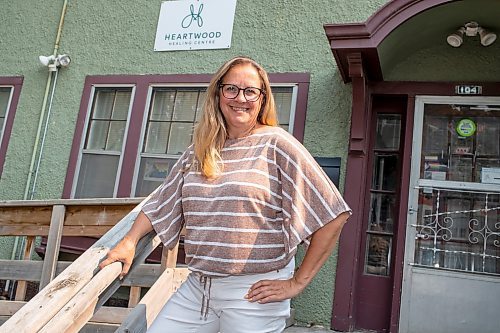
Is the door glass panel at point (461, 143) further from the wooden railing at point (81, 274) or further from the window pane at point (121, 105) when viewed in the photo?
the window pane at point (121, 105)

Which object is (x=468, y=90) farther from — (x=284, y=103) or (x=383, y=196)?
(x=284, y=103)

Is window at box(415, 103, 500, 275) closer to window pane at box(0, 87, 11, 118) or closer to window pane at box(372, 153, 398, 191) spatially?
window pane at box(372, 153, 398, 191)

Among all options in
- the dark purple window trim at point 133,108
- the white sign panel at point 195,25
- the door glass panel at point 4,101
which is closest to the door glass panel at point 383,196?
the dark purple window trim at point 133,108

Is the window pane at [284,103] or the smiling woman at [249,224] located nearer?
the smiling woman at [249,224]

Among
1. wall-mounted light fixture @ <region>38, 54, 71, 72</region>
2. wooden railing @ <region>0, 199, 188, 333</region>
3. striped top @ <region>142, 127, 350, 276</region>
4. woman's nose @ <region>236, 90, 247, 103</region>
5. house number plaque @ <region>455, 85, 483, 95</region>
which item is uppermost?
wall-mounted light fixture @ <region>38, 54, 71, 72</region>

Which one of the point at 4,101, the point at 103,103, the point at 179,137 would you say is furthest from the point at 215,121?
the point at 4,101

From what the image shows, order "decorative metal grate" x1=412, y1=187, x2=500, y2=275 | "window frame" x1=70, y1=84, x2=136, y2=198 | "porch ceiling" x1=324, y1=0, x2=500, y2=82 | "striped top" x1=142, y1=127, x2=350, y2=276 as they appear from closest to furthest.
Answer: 1. "striped top" x1=142, y1=127, x2=350, y2=276
2. "porch ceiling" x1=324, y1=0, x2=500, y2=82
3. "decorative metal grate" x1=412, y1=187, x2=500, y2=275
4. "window frame" x1=70, y1=84, x2=136, y2=198

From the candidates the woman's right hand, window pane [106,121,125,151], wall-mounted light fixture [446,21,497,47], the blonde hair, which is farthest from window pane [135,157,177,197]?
the blonde hair

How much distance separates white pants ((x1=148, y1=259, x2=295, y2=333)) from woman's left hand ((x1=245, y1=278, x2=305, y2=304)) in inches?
0.7

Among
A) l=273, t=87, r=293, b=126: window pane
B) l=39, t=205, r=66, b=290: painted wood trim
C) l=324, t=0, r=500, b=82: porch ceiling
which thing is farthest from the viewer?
l=273, t=87, r=293, b=126: window pane

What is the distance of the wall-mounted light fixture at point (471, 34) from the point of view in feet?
12.2

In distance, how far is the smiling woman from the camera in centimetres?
146

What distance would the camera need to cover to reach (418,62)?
4043 millimetres

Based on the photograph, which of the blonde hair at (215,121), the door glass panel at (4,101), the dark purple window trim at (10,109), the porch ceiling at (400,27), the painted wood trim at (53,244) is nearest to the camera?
the blonde hair at (215,121)
